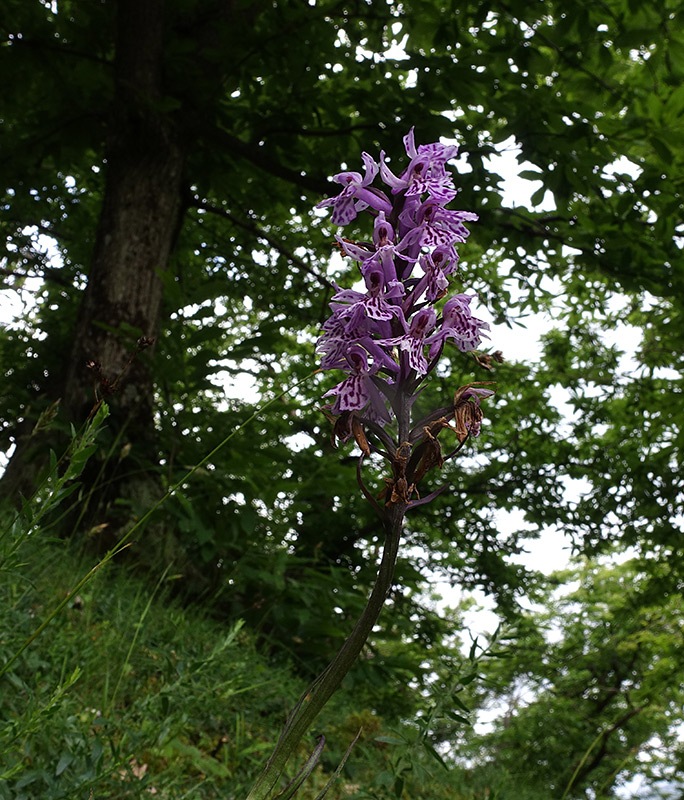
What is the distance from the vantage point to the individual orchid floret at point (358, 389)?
1259 mm

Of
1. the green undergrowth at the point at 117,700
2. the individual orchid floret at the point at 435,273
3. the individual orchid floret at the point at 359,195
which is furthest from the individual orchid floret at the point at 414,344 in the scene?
the green undergrowth at the point at 117,700

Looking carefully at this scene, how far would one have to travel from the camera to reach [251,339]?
11.9 feet

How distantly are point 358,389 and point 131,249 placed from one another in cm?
433

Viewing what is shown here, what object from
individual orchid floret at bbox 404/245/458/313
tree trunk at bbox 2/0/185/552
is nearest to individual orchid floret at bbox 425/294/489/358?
individual orchid floret at bbox 404/245/458/313

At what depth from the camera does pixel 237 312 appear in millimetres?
10281

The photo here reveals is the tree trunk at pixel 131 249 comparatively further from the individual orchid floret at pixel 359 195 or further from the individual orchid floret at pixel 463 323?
the individual orchid floret at pixel 463 323

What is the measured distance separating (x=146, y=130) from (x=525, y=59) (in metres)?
2.68

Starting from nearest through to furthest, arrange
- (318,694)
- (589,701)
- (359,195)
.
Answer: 1. (318,694)
2. (359,195)
3. (589,701)

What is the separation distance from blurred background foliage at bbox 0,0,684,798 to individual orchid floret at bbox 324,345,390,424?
0.60 meters

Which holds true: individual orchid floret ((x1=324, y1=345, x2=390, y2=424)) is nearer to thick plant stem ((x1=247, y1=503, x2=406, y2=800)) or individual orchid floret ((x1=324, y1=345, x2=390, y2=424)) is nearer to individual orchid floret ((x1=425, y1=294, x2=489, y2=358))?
individual orchid floret ((x1=425, y1=294, x2=489, y2=358))

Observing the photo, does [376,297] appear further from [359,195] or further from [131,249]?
[131,249]

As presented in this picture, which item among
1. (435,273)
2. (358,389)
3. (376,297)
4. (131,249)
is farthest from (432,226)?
(131,249)

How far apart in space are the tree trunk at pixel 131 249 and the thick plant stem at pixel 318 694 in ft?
11.8

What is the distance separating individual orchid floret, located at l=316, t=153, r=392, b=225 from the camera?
56.3 inches
